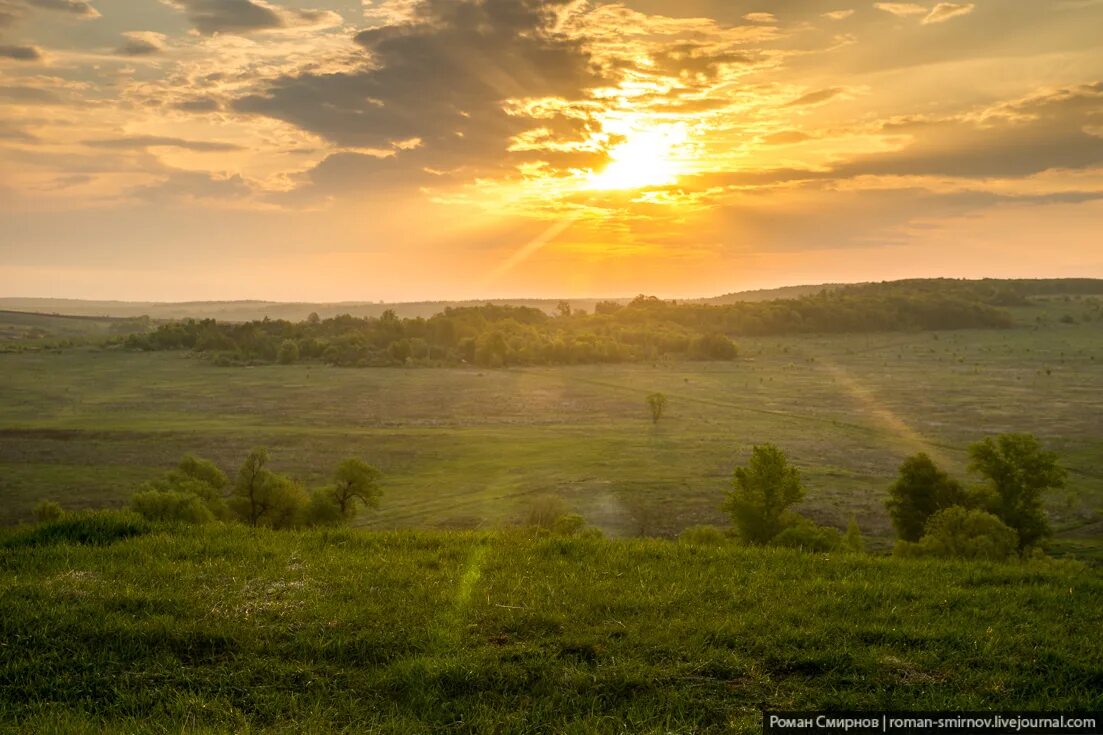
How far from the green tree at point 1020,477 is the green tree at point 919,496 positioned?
8.97 feet

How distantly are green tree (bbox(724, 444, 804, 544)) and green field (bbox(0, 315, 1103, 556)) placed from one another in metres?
24.6

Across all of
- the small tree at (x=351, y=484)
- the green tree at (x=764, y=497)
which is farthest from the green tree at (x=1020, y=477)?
the small tree at (x=351, y=484)

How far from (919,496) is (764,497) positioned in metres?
13.9

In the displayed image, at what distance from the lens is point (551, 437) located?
137m

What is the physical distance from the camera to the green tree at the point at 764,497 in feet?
176

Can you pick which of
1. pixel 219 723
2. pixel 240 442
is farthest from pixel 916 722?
pixel 240 442

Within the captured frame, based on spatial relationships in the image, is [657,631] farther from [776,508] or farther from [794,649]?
[776,508]

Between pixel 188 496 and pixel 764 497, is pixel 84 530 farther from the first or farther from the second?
pixel 764 497

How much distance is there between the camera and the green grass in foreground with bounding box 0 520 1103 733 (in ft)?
28.7

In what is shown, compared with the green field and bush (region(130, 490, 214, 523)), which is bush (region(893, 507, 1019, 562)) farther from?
bush (region(130, 490, 214, 523))

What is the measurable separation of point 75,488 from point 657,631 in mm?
105388

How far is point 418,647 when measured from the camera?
1031cm

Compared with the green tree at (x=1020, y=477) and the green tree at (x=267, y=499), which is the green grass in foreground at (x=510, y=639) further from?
the green tree at (x=1020, y=477)

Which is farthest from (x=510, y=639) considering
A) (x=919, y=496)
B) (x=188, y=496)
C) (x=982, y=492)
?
(x=982, y=492)
